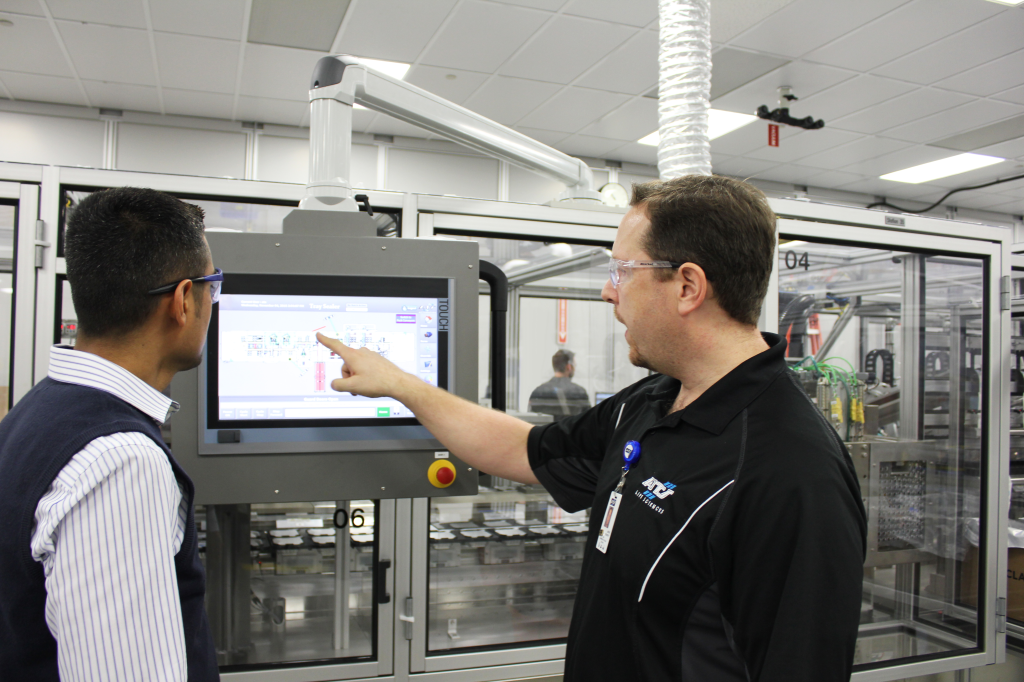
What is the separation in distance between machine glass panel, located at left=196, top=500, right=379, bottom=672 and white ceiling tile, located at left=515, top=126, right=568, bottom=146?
4.60 metres

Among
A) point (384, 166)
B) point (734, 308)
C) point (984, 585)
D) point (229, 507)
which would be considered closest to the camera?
point (734, 308)

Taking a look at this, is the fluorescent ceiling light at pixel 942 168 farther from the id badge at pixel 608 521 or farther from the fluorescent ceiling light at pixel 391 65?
the id badge at pixel 608 521

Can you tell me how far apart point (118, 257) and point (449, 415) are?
25.7 inches

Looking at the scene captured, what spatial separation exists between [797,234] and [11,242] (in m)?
2.09

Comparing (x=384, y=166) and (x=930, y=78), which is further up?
(x=930, y=78)

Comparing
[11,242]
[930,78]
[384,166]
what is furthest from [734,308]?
[384,166]

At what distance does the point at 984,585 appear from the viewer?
7.07ft

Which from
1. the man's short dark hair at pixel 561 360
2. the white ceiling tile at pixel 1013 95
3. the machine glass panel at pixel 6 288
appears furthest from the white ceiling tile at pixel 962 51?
the machine glass panel at pixel 6 288

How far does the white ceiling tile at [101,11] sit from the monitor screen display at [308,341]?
3.41m

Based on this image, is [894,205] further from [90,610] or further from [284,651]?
[90,610]

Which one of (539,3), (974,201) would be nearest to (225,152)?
(539,3)

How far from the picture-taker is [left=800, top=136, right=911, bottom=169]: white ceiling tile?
19.3ft

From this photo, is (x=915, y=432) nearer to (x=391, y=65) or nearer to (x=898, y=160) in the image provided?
(x=391, y=65)

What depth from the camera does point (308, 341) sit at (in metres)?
1.30
